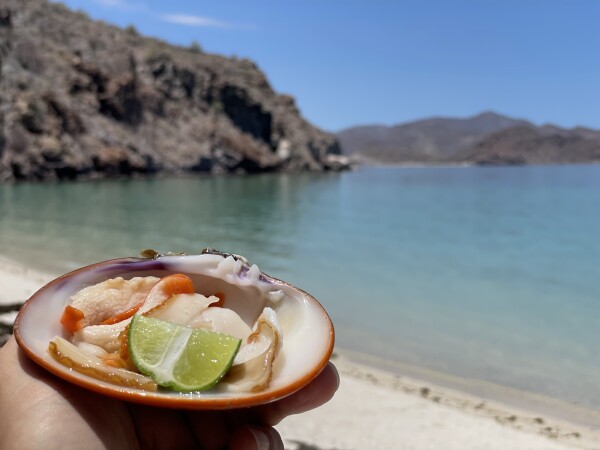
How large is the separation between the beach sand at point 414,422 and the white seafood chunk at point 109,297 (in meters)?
2.24

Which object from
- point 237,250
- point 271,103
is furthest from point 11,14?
point 237,250

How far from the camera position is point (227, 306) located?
1514 millimetres

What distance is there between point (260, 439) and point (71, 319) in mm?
568

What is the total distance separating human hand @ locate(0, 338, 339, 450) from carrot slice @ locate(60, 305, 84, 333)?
129 mm

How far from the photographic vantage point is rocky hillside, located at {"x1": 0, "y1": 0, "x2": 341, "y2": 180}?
39406 mm

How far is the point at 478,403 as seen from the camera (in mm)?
4887

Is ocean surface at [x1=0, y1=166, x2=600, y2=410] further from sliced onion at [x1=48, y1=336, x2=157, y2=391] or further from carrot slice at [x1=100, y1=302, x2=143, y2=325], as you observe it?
sliced onion at [x1=48, y1=336, x2=157, y2=391]

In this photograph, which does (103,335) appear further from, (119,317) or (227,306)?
(227,306)

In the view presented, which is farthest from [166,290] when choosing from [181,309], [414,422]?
[414,422]

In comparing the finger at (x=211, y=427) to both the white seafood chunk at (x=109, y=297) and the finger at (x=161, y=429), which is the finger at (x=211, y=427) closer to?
the finger at (x=161, y=429)

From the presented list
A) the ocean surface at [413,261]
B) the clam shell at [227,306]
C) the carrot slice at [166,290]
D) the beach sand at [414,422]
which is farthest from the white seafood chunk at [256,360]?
the ocean surface at [413,261]

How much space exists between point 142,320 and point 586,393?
5671 mm

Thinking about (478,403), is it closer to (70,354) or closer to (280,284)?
(280,284)

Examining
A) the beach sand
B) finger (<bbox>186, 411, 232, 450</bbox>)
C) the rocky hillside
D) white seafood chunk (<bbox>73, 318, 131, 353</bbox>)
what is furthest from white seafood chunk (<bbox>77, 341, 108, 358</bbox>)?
the rocky hillside
